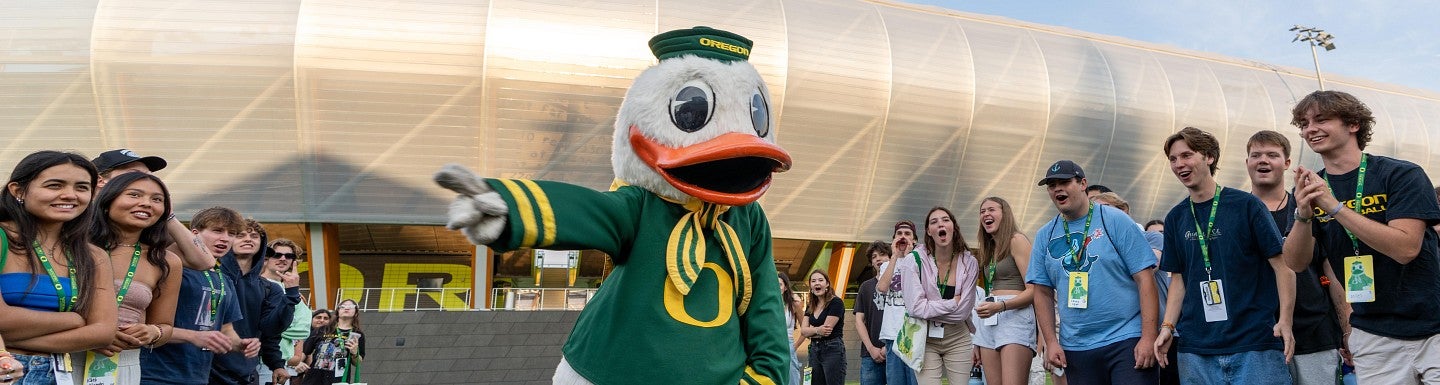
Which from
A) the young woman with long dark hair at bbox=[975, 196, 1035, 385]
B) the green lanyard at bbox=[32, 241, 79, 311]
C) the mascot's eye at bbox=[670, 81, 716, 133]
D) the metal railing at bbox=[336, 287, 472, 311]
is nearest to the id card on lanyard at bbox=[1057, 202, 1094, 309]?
the young woman with long dark hair at bbox=[975, 196, 1035, 385]

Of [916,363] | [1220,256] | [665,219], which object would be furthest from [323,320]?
[1220,256]

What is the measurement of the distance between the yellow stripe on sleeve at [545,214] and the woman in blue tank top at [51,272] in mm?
2153

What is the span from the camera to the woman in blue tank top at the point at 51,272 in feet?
10.9

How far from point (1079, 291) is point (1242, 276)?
754mm

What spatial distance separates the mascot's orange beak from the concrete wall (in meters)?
11.6

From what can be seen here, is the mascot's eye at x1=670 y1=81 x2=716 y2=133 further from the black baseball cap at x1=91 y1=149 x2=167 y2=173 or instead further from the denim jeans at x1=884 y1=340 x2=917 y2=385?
the denim jeans at x1=884 y1=340 x2=917 y2=385

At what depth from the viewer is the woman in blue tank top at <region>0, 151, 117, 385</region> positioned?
332 centimetres

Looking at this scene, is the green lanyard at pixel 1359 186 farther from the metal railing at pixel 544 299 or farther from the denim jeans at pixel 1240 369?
the metal railing at pixel 544 299

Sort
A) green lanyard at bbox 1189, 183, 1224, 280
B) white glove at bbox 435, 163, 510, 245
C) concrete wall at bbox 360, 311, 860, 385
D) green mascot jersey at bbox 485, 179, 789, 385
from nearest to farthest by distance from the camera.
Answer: white glove at bbox 435, 163, 510, 245, green mascot jersey at bbox 485, 179, 789, 385, green lanyard at bbox 1189, 183, 1224, 280, concrete wall at bbox 360, 311, 860, 385

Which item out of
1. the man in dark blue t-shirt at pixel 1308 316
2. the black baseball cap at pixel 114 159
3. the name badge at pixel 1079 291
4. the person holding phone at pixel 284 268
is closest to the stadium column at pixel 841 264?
the person holding phone at pixel 284 268

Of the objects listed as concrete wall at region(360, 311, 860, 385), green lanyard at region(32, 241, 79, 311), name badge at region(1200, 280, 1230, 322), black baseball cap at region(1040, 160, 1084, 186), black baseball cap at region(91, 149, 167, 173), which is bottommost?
concrete wall at region(360, 311, 860, 385)

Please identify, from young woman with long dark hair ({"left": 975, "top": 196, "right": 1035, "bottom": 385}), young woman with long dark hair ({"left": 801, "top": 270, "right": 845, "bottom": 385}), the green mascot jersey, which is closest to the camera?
the green mascot jersey

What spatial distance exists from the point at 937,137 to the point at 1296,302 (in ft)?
65.1

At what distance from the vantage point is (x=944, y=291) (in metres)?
6.18
